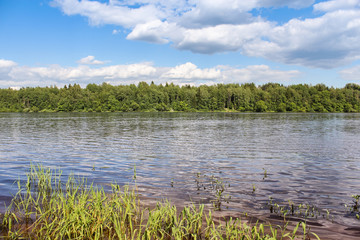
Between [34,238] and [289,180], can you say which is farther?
[289,180]

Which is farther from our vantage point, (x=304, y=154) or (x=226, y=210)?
(x=304, y=154)

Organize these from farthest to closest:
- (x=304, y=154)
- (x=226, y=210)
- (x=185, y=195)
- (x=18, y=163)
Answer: (x=304, y=154) → (x=18, y=163) → (x=185, y=195) → (x=226, y=210)

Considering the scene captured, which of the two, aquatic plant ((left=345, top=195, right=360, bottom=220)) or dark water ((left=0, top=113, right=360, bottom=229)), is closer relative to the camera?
aquatic plant ((left=345, top=195, right=360, bottom=220))

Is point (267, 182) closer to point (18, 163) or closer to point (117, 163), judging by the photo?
point (117, 163)

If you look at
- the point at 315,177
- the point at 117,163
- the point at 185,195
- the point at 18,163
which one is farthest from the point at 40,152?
the point at 315,177

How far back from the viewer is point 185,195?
11.9 m

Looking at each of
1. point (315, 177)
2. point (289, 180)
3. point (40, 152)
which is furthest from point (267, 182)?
point (40, 152)

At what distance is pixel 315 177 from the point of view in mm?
15594

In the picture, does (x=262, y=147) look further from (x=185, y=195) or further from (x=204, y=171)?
(x=185, y=195)

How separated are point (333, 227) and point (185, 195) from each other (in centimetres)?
572

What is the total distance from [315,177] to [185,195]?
8452 millimetres

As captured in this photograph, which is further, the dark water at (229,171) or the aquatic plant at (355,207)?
the dark water at (229,171)

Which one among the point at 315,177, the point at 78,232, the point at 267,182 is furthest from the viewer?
the point at 315,177

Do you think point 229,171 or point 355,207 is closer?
point 355,207
